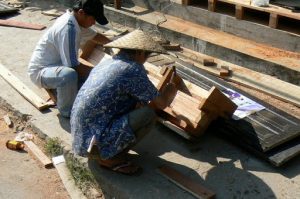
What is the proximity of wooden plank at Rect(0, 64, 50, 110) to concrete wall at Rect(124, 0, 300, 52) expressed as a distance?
3231 mm

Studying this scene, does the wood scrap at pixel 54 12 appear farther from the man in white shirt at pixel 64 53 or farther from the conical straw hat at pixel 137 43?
the conical straw hat at pixel 137 43

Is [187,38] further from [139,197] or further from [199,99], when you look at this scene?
[139,197]

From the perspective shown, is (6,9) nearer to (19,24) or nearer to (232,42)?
(19,24)

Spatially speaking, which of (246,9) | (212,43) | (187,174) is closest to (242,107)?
(187,174)

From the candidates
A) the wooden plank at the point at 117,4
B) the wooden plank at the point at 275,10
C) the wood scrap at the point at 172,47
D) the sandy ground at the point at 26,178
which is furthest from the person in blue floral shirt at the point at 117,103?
the wooden plank at the point at 117,4

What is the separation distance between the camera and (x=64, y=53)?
497 cm

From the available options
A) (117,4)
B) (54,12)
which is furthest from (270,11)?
(54,12)

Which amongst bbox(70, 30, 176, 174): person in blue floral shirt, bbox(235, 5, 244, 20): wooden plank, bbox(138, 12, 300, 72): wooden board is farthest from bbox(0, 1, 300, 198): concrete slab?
bbox(235, 5, 244, 20): wooden plank

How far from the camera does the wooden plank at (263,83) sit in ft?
19.7

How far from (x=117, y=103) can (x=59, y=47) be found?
1.38 m

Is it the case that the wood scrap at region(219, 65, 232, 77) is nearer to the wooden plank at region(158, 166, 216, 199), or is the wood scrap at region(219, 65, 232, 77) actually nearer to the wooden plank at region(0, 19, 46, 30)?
the wooden plank at region(158, 166, 216, 199)

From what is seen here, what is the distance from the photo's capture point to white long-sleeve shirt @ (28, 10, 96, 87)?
16.1 ft

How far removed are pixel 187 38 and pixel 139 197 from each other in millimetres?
4022

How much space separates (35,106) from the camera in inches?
229
